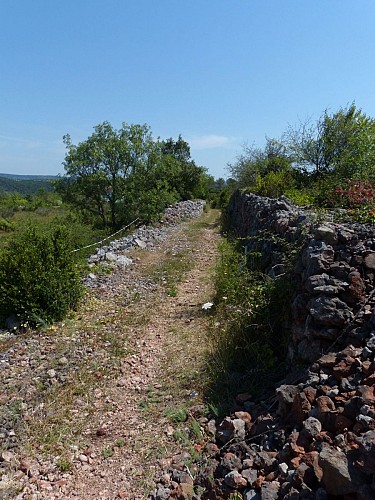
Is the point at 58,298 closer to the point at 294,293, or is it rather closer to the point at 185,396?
the point at 185,396

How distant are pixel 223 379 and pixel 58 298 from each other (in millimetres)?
3493

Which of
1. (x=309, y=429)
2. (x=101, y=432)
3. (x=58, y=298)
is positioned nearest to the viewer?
(x=309, y=429)

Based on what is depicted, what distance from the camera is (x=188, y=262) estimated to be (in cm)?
1020

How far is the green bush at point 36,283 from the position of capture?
233 inches

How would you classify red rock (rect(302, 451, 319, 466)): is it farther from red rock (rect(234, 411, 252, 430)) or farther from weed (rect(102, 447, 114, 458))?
weed (rect(102, 447, 114, 458))

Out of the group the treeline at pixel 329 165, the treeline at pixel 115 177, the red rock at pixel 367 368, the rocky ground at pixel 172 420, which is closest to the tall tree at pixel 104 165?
the treeline at pixel 115 177

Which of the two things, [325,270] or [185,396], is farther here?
[185,396]

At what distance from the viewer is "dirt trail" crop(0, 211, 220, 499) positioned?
9.96 feet

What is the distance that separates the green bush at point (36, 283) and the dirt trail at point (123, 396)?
1.42 feet

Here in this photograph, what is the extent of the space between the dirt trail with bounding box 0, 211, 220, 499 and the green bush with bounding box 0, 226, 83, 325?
43 cm

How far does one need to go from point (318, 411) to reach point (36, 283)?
5.04 meters

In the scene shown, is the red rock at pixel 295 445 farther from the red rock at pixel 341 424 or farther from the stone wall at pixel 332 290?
the stone wall at pixel 332 290

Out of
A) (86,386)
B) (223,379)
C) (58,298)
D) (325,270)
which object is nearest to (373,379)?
(325,270)

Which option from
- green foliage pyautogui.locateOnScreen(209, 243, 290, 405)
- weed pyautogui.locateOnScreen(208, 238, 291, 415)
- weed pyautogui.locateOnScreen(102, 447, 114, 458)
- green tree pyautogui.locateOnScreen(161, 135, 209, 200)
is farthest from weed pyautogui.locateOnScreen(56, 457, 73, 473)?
green tree pyautogui.locateOnScreen(161, 135, 209, 200)
